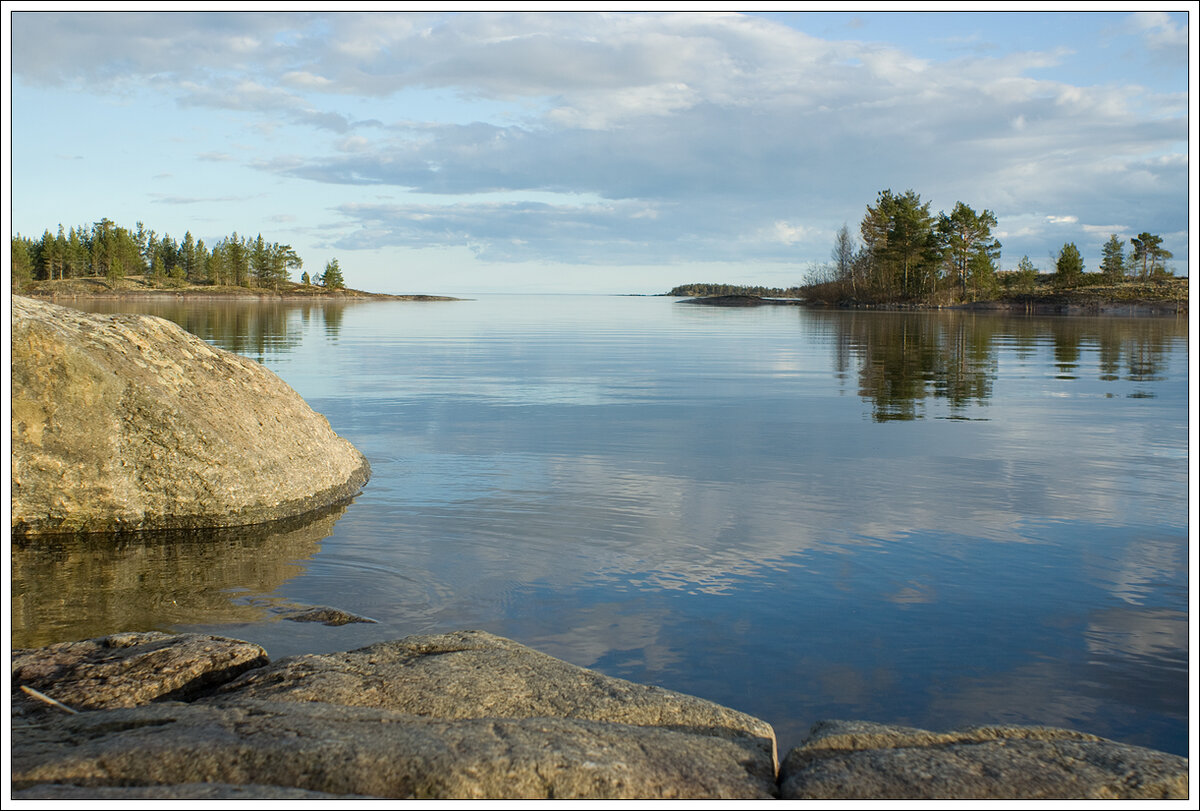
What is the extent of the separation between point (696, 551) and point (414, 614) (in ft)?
8.32

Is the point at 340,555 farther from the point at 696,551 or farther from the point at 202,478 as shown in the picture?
the point at 696,551

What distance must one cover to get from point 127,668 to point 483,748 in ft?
7.72

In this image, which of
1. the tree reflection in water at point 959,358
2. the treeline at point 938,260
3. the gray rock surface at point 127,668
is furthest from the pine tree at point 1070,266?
the gray rock surface at point 127,668

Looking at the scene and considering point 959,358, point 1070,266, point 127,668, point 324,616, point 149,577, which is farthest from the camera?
point 1070,266

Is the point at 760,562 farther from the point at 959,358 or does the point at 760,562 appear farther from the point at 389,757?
the point at 959,358

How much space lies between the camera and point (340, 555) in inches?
303

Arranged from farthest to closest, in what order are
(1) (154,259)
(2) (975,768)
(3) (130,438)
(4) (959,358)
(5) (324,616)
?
(1) (154,259)
(4) (959,358)
(3) (130,438)
(5) (324,616)
(2) (975,768)

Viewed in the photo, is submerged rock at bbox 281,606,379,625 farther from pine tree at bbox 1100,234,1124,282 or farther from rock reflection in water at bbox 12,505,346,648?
pine tree at bbox 1100,234,1124,282

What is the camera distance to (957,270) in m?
97.8

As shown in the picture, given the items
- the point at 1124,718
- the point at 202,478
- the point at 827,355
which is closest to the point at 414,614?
the point at 202,478

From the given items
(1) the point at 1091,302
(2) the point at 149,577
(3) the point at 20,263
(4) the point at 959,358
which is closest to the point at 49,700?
(2) the point at 149,577

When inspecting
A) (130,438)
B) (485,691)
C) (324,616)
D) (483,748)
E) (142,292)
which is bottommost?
(324,616)

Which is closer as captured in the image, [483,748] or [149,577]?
[483,748]

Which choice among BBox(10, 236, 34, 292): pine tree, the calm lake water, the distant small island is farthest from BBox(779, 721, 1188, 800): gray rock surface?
BBox(10, 236, 34, 292): pine tree
